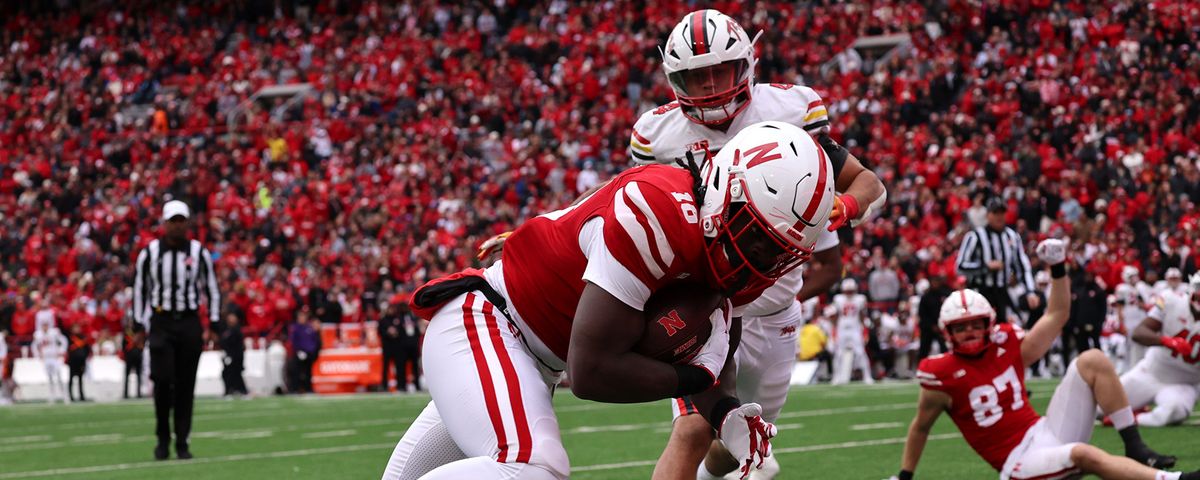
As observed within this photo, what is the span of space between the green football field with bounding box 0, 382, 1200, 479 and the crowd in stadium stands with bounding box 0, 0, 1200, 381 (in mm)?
4998

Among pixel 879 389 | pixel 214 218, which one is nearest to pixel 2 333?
pixel 214 218

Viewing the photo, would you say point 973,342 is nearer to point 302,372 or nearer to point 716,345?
point 716,345

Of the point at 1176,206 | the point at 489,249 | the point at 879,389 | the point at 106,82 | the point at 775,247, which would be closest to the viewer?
the point at 775,247

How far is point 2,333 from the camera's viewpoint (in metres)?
23.4

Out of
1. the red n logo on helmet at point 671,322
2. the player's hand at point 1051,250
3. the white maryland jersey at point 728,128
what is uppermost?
the white maryland jersey at point 728,128

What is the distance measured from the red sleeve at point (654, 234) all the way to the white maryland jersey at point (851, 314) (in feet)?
47.8

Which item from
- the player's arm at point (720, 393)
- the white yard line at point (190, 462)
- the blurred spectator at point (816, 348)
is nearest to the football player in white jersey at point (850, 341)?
the blurred spectator at point (816, 348)

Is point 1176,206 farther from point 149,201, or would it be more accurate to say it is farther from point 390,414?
point 149,201

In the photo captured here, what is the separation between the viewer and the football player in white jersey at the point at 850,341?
17781mm

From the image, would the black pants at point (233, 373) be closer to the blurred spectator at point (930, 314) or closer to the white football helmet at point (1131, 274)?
the blurred spectator at point (930, 314)

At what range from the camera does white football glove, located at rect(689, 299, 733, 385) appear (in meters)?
3.68

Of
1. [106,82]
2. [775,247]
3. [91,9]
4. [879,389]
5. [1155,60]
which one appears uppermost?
[91,9]

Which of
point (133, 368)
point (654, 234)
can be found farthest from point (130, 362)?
point (654, 234)

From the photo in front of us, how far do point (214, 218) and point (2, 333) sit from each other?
477 centimetres
